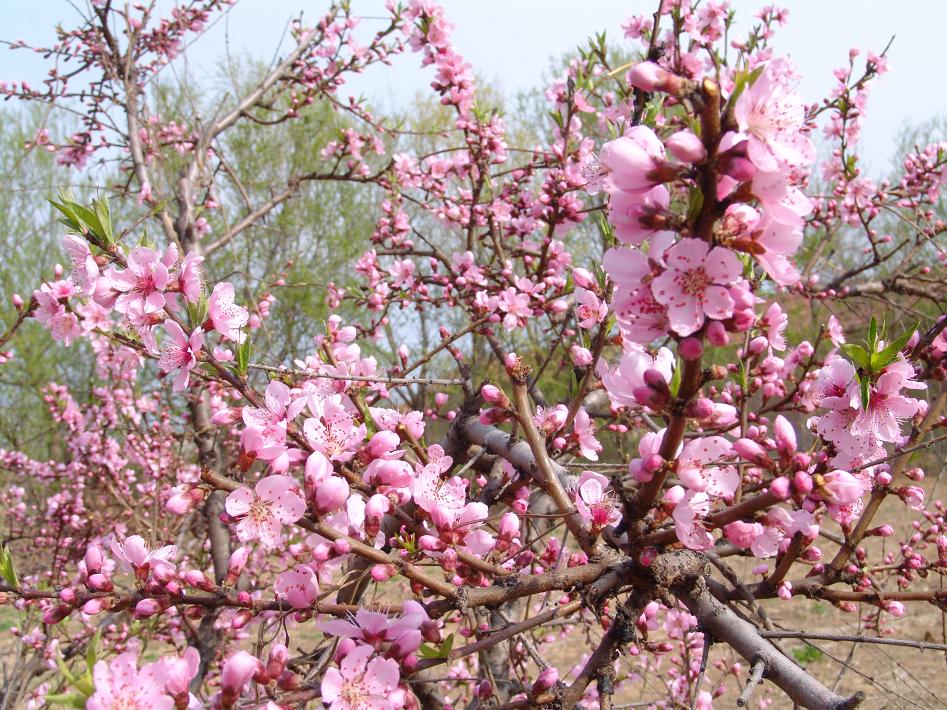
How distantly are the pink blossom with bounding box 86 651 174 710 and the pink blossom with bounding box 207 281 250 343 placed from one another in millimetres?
670

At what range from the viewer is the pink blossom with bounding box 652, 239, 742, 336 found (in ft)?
2.59

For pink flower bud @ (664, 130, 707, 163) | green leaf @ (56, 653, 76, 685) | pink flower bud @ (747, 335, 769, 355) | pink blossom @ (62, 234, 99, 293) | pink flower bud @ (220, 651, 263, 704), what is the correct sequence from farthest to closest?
pink flower bud @ (747, 335, 769, 355), pink blossom @ (62, 234, 99, 293), pink flower bud @ (220, 651, 263, 704), green leaf @ (56, 653, 76, 685), pink flower bud @ (664, 130, 707, 163)

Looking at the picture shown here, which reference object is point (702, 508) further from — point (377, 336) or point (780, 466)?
point (377, 336)

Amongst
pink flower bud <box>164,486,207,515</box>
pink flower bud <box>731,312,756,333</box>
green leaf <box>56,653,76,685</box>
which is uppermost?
pink flower bud <box>731,312,756,333</box>

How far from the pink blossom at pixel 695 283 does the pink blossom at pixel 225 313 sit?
0.96 m

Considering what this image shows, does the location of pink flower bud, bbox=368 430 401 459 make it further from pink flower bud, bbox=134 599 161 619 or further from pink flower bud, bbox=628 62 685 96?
pink flower bud, bbox=628 62 685 96

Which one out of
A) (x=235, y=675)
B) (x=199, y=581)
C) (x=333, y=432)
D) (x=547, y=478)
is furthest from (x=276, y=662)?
(x=547, y=478)

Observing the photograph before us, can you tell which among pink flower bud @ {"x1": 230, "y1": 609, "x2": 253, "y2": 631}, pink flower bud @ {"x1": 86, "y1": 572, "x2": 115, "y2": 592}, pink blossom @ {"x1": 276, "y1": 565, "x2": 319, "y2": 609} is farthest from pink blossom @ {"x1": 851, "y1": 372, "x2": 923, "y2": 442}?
pink flower bud @ {"x1": 86, "y1": 572, "x2": 115, "y2": 592}

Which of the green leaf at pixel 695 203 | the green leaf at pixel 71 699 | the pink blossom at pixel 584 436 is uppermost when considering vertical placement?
the pink blossom at pixel 584 436

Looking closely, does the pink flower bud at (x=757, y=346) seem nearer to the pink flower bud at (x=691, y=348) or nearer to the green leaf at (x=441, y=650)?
the pink flower bud at (x=691, y=348)

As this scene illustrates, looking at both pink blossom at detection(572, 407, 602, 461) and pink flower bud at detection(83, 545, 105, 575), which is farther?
pink blossom at detection(572, 407, 602, 461)

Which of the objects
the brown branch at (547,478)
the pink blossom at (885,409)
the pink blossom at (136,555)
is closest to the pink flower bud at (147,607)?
the pink blossom at (136,555)

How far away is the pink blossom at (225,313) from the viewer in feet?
4.66

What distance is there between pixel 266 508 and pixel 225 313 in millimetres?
486
